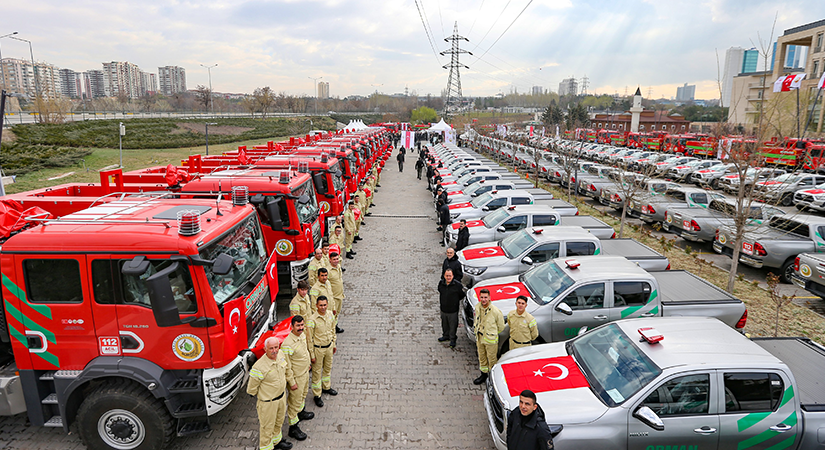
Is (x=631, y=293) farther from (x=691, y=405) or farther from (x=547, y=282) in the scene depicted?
(x=691, y=405)

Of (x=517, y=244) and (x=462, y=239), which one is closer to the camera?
(x=517, y=244)

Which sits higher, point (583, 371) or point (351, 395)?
point (583, 371)

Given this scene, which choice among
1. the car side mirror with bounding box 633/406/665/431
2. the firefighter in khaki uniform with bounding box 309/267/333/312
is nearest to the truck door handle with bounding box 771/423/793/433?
the car side mirror with bounding box 633/406/665/431

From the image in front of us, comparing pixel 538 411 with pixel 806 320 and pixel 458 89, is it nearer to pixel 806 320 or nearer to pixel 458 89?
pixel 806 320

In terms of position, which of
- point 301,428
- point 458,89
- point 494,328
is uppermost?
point 458,89

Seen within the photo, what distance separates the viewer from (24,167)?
2177 cm

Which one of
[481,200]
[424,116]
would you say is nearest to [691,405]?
[481,200]

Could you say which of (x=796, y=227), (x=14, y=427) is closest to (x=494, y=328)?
(x=14, y=427)

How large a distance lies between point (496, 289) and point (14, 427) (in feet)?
22.3

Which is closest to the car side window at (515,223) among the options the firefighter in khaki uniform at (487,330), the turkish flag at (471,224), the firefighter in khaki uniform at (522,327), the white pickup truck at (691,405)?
the turkish flag at (471,224)

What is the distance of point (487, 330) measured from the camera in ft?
20.7

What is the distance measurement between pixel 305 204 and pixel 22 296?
521cm

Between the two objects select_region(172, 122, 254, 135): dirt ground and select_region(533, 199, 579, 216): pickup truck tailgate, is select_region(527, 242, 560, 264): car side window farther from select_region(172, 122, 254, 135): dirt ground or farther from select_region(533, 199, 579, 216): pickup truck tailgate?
select_region(172, 122, 254, 135): dirt ground

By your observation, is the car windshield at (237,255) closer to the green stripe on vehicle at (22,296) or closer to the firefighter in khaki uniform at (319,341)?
the firefighter in khaki uniform at (319,341)
